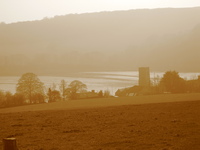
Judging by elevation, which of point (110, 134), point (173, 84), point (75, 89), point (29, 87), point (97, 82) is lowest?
point (110, 134)

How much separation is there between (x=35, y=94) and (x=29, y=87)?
2.63 metres

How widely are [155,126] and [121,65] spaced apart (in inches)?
3311

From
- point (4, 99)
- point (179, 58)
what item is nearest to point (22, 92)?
point (4, 99)

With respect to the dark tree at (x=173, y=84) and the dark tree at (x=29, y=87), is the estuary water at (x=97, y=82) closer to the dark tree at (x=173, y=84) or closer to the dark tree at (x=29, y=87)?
the dark tree at (x=29, y=87)

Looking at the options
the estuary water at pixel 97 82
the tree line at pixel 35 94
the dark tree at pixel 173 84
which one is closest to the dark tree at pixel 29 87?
the tree line at pixel 35 94

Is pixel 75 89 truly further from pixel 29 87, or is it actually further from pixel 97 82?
pixel 97 82

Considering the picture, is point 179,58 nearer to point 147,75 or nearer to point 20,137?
point 147,75

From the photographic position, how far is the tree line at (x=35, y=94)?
34912 mm

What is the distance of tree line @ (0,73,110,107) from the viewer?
115ft

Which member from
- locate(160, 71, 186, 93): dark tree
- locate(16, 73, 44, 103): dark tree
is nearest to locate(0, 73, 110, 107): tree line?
locate(16, 73, 44, 103): dark tree

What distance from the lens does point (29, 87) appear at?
134 ft

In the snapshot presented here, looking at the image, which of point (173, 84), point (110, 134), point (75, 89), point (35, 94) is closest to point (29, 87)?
point (35, 94)

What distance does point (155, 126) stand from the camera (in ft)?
40.2

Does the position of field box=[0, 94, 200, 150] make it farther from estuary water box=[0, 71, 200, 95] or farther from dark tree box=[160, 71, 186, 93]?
estuary water box=[0, 71, 200, 95]
